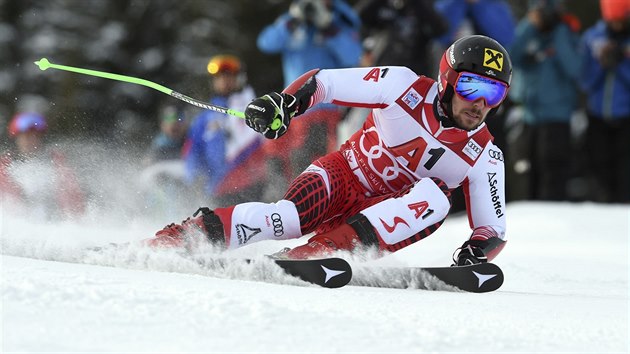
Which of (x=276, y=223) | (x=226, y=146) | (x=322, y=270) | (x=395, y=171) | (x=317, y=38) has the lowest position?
(x=322, y=270)

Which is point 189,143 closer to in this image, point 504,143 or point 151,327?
point 504,143

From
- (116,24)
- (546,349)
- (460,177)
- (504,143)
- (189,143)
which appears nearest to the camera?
(546,349)

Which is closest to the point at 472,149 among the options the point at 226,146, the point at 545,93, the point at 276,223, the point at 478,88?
the point at 478,88

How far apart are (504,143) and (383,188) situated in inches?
172

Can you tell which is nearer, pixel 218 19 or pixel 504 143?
pixel 504 143

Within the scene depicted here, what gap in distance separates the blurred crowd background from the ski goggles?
1594 millimetres

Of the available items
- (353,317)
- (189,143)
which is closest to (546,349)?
(353,317)

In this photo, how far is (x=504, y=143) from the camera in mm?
9477

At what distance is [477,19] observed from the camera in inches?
349

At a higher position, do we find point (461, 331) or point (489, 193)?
point (489, 193)

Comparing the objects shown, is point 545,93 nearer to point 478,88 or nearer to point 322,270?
point 478,88

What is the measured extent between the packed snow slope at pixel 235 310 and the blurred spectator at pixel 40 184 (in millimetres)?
205

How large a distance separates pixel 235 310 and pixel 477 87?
6.82 feet

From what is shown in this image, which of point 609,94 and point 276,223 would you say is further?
point 609,94
